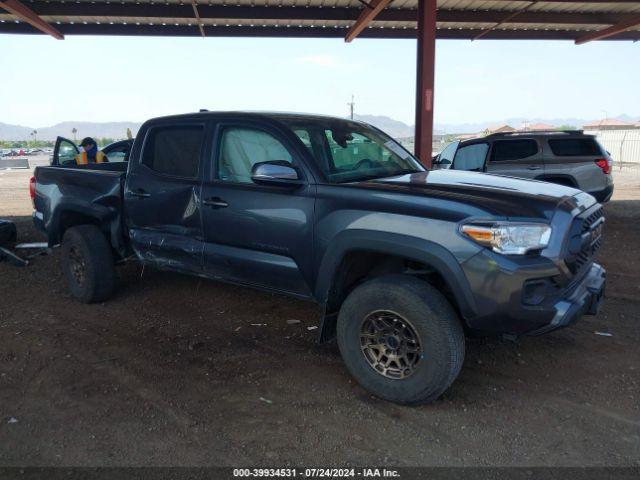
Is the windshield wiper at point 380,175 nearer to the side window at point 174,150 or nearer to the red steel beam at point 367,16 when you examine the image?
the side window at point 174,150

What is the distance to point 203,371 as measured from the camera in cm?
377

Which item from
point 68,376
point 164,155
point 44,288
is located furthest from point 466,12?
point 68,376

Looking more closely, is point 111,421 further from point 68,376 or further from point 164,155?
point 164,155

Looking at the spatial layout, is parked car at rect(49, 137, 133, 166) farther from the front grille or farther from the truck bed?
the front grille

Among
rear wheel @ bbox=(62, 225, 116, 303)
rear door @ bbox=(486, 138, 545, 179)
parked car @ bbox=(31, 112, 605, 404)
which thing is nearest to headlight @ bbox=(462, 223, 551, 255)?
parked car @ bbox=(31, 112, 605, 404)

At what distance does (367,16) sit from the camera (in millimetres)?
10945

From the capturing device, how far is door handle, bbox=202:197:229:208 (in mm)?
3978

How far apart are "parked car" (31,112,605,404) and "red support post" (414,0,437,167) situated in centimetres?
569

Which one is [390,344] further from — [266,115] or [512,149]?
[512,149]

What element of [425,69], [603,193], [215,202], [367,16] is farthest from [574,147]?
[215,202]

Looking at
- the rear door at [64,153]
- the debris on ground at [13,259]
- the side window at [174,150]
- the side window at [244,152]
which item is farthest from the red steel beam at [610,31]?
the debris on ground at [13,259]

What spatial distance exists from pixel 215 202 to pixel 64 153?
6.54 metres

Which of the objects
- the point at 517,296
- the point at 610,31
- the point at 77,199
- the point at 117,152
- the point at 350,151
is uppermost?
the point at 610,31

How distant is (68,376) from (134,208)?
1.62 metres
